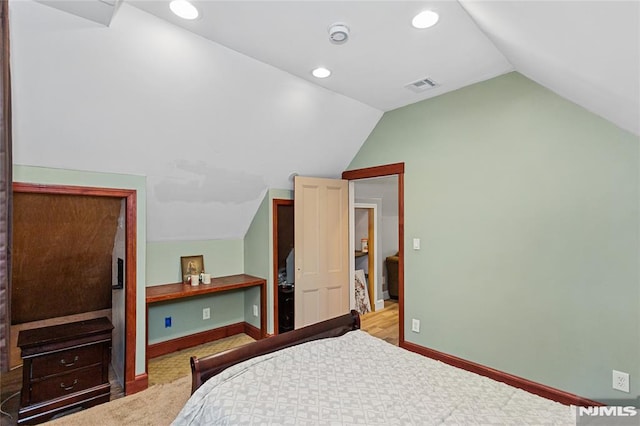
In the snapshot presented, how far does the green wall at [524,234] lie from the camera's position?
224cm

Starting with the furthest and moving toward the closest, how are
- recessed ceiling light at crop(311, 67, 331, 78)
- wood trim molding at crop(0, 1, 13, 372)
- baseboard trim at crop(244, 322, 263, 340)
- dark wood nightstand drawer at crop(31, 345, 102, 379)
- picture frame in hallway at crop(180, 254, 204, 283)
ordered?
1. baseboard trim at crop(244, 322, 263, 340)
2. picture frame in hallway at crop(180, 254, 204, 283)
3. recessed ceiling light at crop(311, 67, 331, 78)
4. dark wood nightstand drawer at crop(31, 345, 102, 379)
5. wood trim molding at crop(0, 1, 13, 372)

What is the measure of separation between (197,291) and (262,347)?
1546 mm

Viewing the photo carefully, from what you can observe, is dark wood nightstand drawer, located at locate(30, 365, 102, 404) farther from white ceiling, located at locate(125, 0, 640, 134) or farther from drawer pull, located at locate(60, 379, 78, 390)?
white ceiling, located at locate(125, 0, 640, 134)

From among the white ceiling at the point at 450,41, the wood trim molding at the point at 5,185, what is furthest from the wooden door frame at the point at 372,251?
the wood trim molding at the point at 5,185

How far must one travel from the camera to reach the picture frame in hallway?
3.61 meters

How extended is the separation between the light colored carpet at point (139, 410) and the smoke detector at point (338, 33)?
276 cm

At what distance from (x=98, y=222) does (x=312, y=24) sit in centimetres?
248

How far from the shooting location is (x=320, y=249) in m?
3.91

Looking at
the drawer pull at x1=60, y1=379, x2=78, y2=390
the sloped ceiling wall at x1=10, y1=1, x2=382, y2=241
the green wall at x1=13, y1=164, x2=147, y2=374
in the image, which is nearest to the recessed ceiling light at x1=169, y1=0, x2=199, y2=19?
the sloped ceiling wall at x1=10, y1=1, x2=382, y2=241

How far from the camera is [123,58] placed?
203cm

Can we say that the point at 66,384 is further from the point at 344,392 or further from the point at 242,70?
the point at 242,70

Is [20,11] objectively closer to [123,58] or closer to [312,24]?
[123,58]

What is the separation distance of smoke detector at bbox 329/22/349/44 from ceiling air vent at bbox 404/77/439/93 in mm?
981

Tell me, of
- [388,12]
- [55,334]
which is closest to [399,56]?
[388,12]
